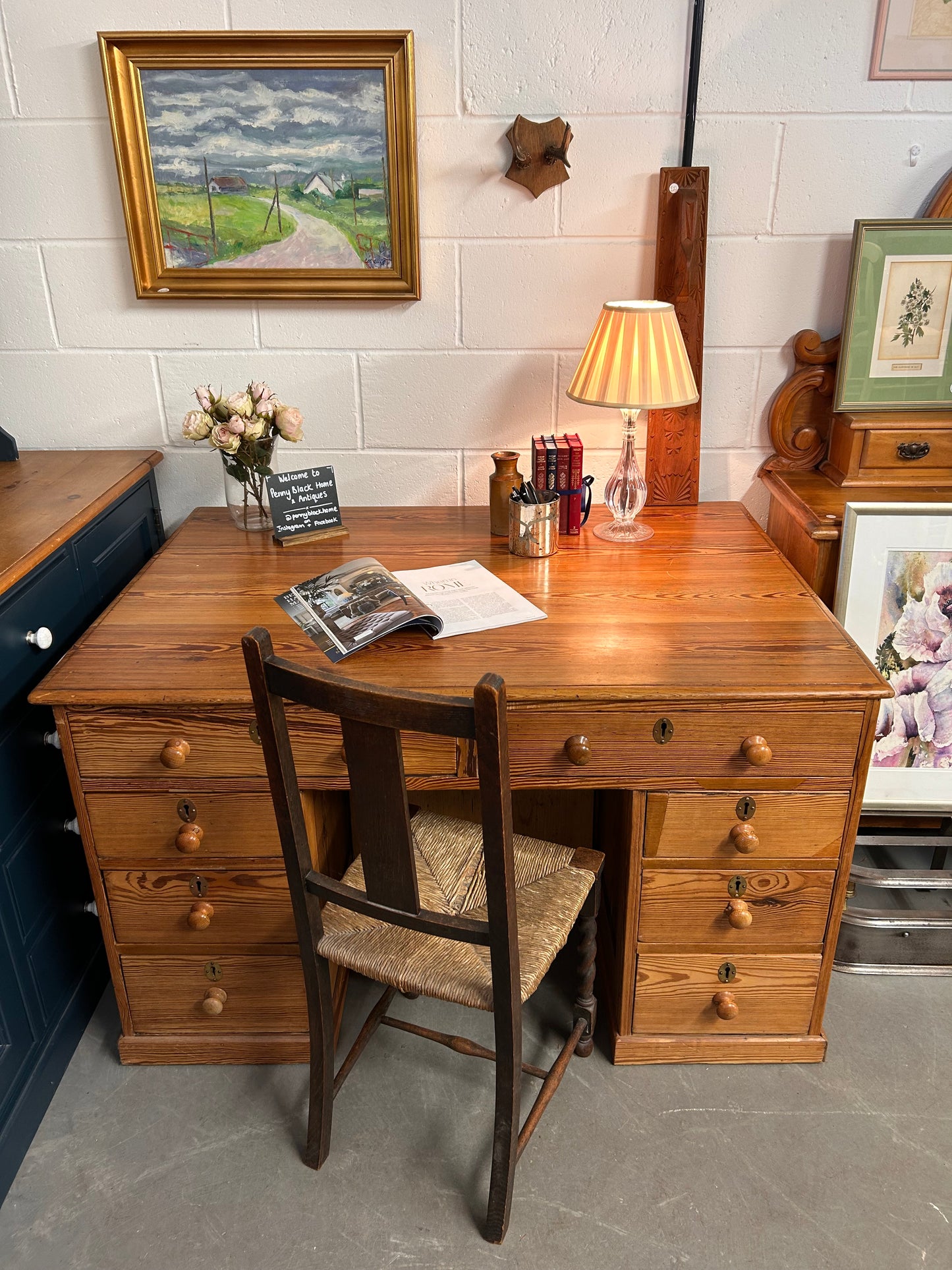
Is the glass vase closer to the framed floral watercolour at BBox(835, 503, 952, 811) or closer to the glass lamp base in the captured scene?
the glass lamp base

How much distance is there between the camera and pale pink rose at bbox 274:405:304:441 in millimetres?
1869

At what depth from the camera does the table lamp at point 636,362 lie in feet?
5.66

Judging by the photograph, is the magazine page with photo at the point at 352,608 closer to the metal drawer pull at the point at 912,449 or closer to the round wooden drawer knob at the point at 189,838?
the round wooden drawer knob at the point at 189,838

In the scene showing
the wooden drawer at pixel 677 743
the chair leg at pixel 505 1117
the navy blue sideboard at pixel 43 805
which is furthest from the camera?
the navy blue sideboard at pixel 43 805

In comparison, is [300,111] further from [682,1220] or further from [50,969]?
[682,1220]

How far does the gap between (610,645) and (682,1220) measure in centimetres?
92

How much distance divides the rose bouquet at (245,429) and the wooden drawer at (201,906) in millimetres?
785

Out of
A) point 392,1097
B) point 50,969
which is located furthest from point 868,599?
point 50,969

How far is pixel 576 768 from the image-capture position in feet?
4.82

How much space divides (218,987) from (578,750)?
32.6 inches

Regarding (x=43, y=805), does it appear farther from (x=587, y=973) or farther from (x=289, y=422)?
(x=587, y=973)

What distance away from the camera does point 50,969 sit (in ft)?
5.52

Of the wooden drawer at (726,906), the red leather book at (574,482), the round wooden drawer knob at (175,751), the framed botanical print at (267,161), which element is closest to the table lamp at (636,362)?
the red leather book at (574,482)

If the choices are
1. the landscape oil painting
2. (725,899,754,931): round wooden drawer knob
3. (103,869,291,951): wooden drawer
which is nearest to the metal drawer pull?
(725,899,754,931): round wooden drawer knob
